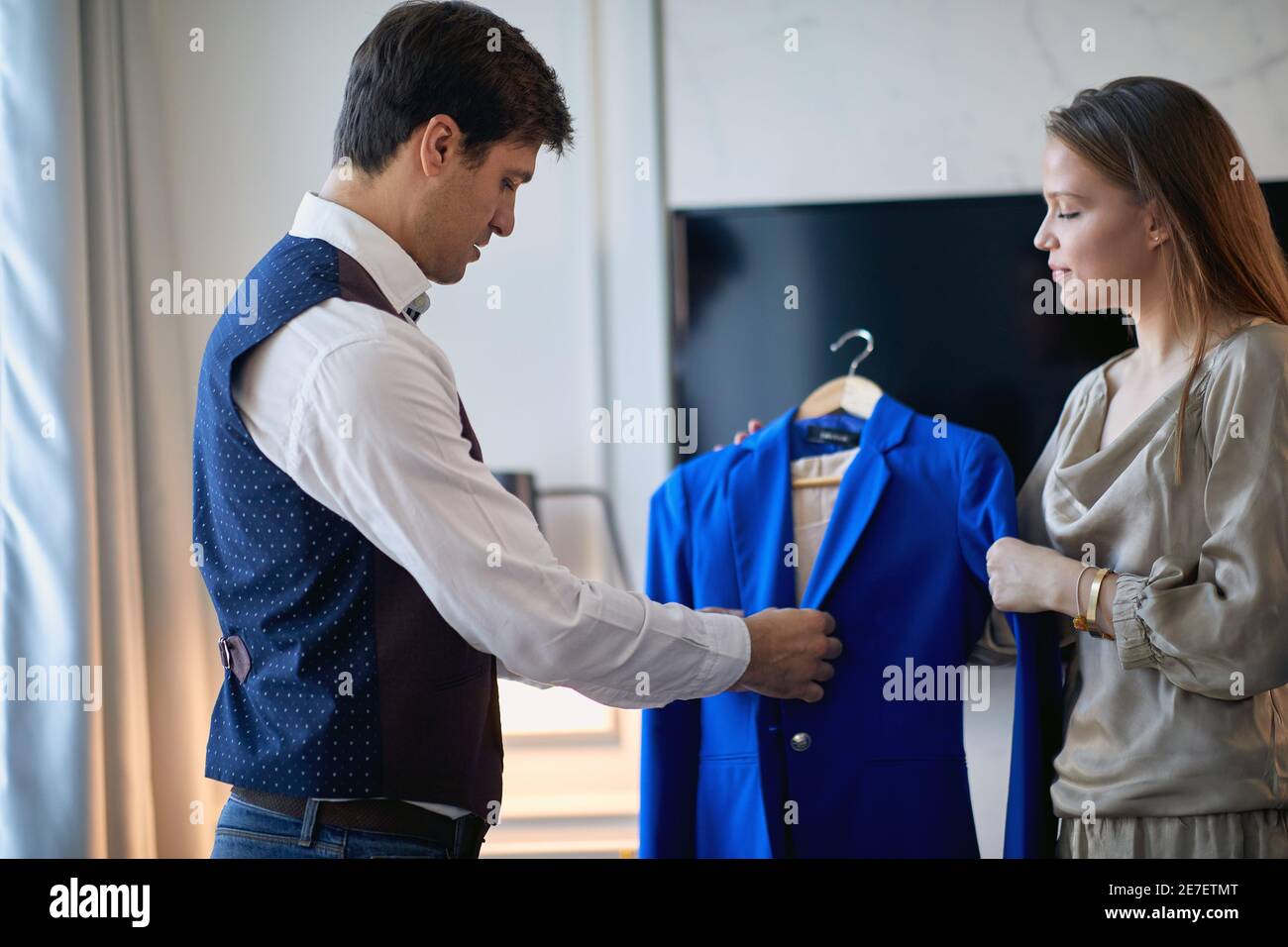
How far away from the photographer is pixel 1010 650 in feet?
5.22

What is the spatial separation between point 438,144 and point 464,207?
0.08 m

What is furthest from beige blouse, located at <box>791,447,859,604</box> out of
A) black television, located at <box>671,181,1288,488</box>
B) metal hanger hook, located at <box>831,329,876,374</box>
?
black television, located at <box>671,181,1288,488</box>

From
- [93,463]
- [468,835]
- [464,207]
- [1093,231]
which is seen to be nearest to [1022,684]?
[1093,231]

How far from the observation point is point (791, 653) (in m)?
1.55

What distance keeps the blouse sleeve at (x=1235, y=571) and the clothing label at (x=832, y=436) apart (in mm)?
497

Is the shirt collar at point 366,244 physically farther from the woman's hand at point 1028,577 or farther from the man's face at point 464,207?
the woman's hand at point 1028,577

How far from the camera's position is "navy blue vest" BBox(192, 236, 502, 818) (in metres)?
1.25

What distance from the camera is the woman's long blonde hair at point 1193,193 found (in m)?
1.41

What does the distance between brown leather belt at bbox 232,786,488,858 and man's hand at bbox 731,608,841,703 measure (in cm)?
42

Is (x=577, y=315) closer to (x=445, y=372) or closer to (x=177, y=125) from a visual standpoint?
(x=177, y=125)

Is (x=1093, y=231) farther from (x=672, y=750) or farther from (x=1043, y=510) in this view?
(x=672, y=750)

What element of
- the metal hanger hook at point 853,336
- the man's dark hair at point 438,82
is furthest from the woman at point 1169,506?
the man's dark hair at point 438,82
